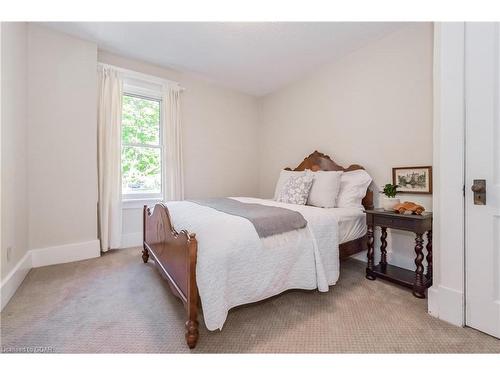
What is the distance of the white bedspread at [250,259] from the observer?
1328mm

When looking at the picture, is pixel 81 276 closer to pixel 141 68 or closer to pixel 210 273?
pixel 210 273

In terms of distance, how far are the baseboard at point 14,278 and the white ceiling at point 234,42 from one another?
2485 millimetres

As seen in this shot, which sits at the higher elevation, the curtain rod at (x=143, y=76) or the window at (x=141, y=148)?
the curtain rod at (x=143, y=76)

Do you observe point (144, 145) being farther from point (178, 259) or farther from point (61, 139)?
point (178, 259)

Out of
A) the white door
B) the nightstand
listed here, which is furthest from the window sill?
the white door

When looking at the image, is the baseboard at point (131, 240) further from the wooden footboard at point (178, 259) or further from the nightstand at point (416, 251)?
the nightstand at point (416, 251)

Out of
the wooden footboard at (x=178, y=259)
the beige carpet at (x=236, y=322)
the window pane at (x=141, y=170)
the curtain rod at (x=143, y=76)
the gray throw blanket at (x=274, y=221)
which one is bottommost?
the beige carpet at (x=236, y=322)

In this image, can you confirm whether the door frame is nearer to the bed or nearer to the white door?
the white door

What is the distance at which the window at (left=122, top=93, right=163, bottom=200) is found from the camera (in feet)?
11.0

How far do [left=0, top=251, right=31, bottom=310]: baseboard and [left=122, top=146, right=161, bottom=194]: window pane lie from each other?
1.28 metres

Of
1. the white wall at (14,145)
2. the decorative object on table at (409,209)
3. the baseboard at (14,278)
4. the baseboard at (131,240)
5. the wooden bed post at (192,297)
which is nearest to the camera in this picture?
the wooden bed post at (192,297)

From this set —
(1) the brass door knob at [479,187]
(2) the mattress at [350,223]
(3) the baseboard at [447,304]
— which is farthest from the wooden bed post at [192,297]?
(1) the brass door knob at [479,187]
